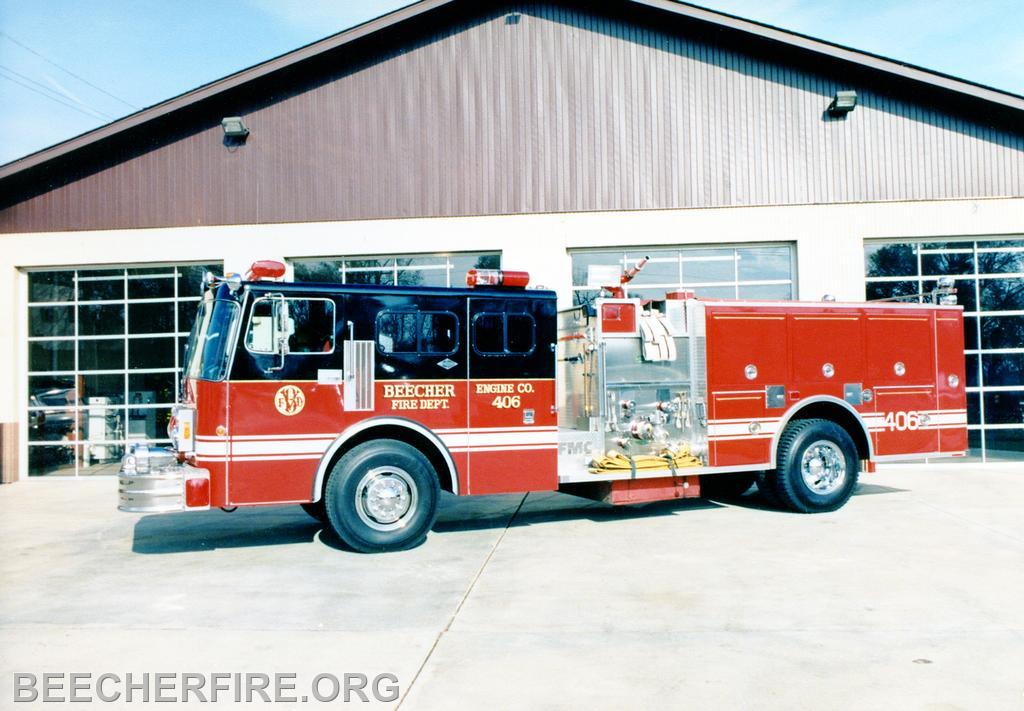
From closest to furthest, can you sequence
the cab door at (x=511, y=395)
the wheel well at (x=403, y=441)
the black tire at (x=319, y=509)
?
the wheel well at (x=403, y=441) < the black tire at (x=319, y=509) < the cab door at (x=511, y=395)

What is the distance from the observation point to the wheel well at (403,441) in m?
8.34

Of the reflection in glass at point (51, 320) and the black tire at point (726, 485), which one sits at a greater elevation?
the reflection in glass at point (51, 320)

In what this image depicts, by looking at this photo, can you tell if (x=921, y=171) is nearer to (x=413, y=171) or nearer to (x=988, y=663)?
(x=413, y=171)

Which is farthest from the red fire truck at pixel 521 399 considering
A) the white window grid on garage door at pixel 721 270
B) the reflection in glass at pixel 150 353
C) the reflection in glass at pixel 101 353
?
the reflection in glass at pixel 101 353

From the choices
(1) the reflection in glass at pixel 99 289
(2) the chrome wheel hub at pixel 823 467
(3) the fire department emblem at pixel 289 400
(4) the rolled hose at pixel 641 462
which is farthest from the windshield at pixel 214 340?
(1) the reflection in glass at pixel 99 289

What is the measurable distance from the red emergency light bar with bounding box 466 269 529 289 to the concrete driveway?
8.78 ft

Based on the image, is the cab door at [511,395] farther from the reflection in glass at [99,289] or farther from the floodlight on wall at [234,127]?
the reflection in glass at [99,289]

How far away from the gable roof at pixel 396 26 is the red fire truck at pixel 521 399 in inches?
194

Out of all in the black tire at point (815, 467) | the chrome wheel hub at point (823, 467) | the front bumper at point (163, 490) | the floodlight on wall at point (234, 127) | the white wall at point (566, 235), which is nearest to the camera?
the front bumper at point (163, 490)

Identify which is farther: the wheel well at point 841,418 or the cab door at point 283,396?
the wheel well at point 841,418

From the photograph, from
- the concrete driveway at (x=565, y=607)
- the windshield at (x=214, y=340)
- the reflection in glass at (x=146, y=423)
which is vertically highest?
the windshield at (x=214, y=340)

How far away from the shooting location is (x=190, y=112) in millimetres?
14883

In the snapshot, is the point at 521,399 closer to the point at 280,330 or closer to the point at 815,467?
the point at 280,330

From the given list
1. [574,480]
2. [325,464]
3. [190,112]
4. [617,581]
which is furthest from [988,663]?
[190,112]
